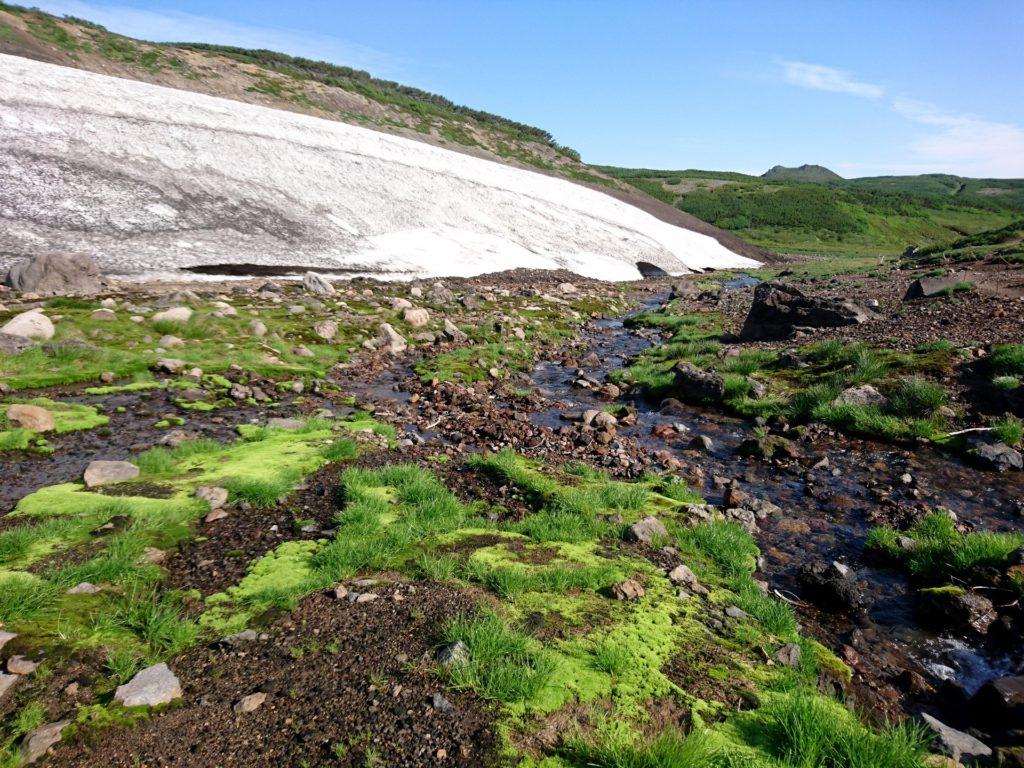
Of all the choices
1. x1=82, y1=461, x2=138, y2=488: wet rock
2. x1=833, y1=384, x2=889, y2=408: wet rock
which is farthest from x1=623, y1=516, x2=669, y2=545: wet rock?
x1=833, y1=384, x2=889, y2=408: wet rock

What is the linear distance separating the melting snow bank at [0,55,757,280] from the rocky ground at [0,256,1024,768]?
1205 centimetres

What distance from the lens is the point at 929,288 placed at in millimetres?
22609

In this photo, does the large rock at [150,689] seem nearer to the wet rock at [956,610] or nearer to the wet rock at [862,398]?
the wet rock at [956,610]

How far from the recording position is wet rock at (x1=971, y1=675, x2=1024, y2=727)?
4473mm

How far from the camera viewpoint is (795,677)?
15.8ft

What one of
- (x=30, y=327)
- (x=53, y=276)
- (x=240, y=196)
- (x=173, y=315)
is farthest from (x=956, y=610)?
(x=240, y=196)

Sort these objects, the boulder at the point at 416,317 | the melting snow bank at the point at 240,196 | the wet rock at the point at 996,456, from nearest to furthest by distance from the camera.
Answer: the wet rock at the point at 996,456, the boulder at the point at 416,317, the melting snow bank at the point at 240,196

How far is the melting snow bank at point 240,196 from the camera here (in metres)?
24.6

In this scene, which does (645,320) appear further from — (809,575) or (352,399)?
(809,575)

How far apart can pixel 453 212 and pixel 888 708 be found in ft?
137

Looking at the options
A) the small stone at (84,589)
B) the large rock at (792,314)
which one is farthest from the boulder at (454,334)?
the small stone at (84,589)

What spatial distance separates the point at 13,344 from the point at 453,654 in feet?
45.8

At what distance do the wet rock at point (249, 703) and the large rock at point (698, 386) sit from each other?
39.8 feet

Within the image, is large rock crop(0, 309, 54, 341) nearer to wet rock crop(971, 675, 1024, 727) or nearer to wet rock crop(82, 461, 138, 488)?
wet rock crop(82, 461, 138, 488)
